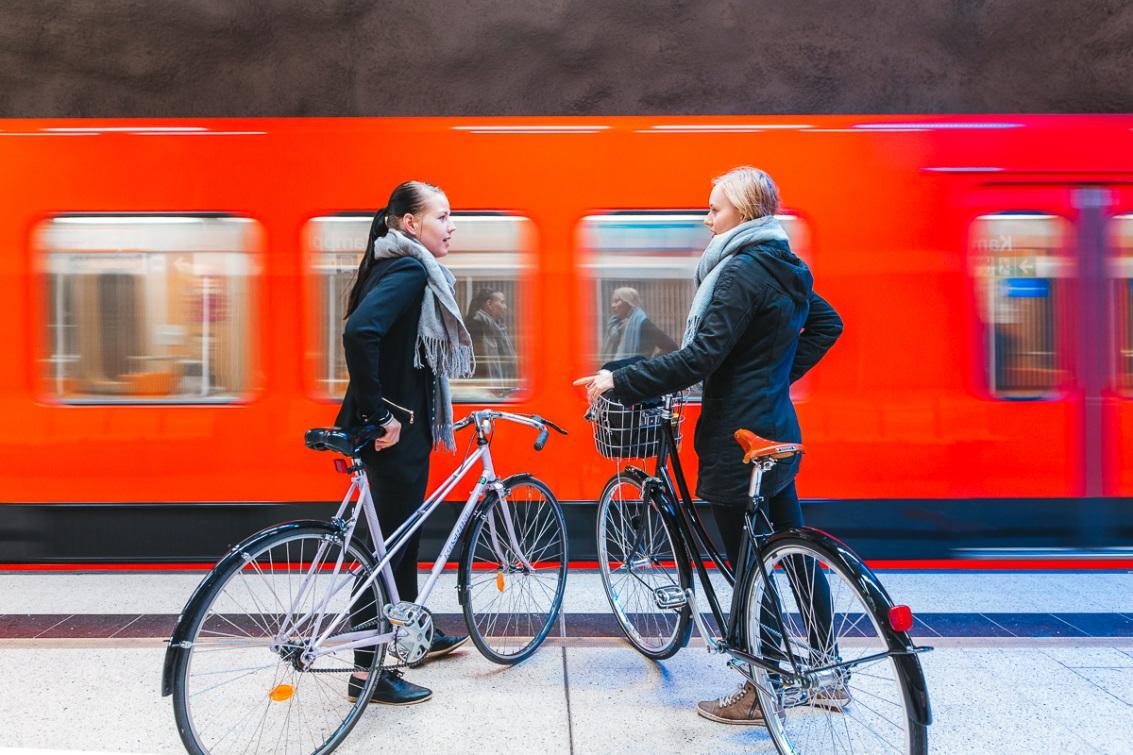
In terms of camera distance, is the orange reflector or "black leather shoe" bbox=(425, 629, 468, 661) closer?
the orange reflector

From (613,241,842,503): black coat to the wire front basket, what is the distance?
196 millimetres

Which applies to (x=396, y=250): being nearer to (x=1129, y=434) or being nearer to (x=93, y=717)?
(x=93, y=717)

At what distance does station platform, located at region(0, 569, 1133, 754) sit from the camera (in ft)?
8.98

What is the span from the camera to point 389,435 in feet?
9.33

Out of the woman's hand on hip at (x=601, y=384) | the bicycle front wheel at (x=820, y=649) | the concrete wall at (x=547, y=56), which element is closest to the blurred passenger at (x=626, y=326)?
the woman's hand on hip at (x=601, y=384)

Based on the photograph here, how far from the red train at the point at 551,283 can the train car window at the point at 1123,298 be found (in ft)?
0.04

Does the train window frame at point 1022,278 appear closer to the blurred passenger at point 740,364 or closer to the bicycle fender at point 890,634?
the blurred passenger at point 740,364

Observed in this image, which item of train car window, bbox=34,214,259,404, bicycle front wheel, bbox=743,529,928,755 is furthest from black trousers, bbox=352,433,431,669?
train car window, bbox=34,214,259,404

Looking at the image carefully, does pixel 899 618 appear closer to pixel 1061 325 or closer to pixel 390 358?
pixel 390 358

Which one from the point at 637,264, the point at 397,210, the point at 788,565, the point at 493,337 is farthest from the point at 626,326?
the point at 788,565

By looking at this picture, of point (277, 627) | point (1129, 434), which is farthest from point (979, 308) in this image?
point (277, 627)

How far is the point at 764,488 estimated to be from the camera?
2.68 m

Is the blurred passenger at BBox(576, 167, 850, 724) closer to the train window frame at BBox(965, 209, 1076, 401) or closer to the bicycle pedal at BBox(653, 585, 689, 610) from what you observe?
the bicycle pedal at BBox(653, 585, 689, 610)

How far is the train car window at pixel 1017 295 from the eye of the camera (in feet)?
14.7
